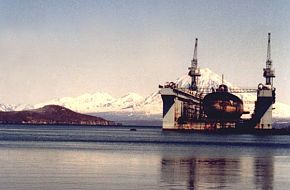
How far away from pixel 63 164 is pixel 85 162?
3.92 m

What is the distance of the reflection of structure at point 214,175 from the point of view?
52.1m

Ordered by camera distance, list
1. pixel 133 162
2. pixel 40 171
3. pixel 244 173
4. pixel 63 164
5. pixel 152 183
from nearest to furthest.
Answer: pixel 152 183, pixel 40 171, pixel 244 173, pixel 63 164, pixel 133 162

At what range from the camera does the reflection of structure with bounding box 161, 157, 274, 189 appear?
52.1m

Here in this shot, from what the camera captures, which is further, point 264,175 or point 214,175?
point 264,175

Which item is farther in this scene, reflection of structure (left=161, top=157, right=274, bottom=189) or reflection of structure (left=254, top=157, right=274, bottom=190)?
reflection of structure (left=254, top=157, right=274, bottom=190)

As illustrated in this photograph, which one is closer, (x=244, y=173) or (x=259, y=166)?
(x=244, y=173)

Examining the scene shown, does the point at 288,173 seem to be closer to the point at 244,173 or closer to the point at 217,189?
the point at 244,173

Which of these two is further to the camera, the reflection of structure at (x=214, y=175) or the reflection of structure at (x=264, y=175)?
the reflection of structure at (x=264, y=175)

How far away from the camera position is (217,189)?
1932 inches

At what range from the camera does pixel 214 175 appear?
60.1m

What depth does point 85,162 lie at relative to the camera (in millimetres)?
71938

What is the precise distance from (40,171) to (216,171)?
13596mm

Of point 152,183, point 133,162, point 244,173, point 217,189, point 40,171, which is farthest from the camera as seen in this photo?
point 133,162

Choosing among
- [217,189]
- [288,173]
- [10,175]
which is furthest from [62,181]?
[288,173]
